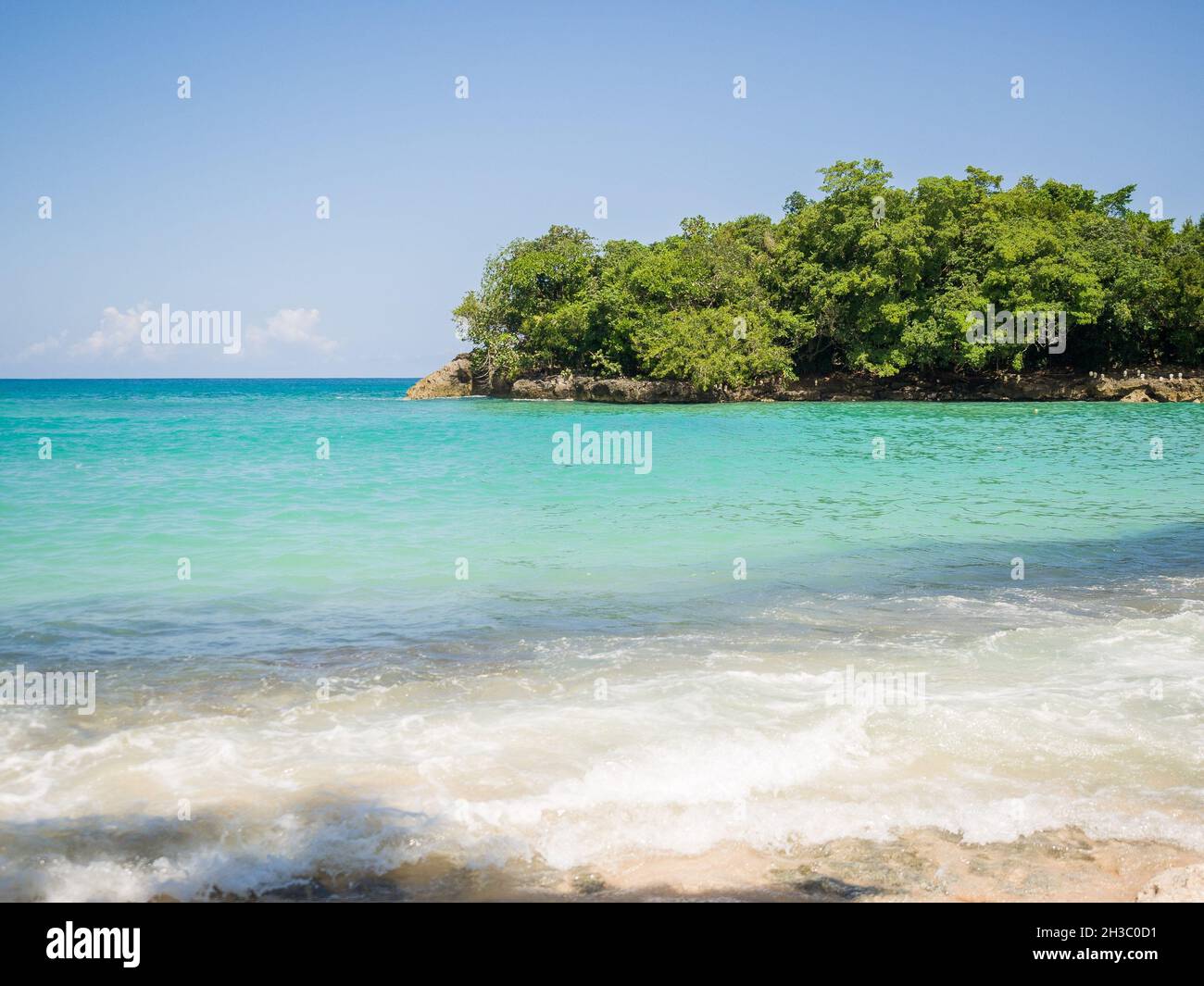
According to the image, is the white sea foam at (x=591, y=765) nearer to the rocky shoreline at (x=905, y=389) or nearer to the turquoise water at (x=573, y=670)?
the turquoise water at (x=573, y=670)

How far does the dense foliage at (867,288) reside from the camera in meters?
43.0

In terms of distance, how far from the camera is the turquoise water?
3.99m

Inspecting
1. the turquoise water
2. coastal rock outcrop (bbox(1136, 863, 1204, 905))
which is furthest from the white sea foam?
coastal rock outcrop (bbox(1136, 863, 1204, 905))

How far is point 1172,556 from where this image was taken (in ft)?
32.8

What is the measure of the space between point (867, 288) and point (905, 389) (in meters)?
7.10

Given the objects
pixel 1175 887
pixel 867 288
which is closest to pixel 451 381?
pixel 867 288

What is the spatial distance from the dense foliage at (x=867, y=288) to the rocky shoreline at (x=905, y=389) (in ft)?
2.90

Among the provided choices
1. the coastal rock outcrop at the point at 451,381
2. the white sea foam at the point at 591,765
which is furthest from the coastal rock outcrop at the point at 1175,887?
the coastal rock outcrop at the point at 451,381

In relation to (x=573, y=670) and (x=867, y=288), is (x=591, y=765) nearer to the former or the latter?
(x=573, y=670)

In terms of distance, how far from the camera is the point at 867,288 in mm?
44344

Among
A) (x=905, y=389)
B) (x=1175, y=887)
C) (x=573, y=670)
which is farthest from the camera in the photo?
(x=905, y=389)

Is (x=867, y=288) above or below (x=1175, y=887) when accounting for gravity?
above
